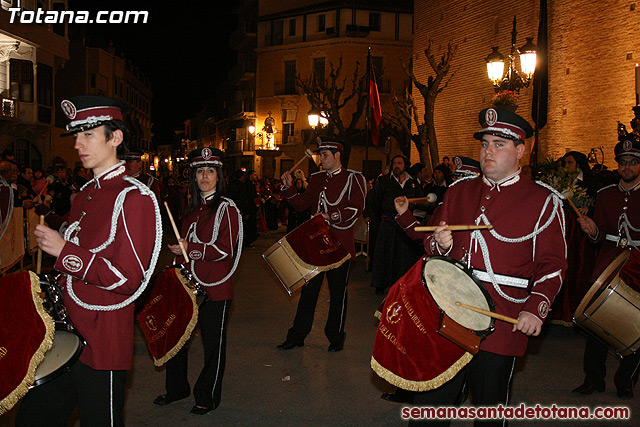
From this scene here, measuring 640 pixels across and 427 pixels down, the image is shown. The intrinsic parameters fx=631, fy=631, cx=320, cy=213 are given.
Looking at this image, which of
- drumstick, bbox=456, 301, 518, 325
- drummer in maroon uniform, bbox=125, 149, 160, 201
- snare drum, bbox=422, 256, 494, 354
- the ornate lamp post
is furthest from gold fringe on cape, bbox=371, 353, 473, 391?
the ornate lamp post

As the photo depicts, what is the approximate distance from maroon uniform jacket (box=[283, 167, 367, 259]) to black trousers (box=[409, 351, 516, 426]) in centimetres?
374

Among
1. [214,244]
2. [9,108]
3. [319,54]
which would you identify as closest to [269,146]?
[319,54]

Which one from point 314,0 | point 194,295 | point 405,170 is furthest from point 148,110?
point 194,295

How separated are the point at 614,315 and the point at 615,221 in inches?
70.2

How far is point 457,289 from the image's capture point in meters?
3.56

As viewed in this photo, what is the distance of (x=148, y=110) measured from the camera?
86062 mm

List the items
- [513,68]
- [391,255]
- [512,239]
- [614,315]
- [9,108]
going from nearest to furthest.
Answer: [512,239], [614,315], [391,255], [513,68], [9,108]

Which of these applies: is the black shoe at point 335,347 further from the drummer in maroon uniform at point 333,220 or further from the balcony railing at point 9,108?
the balcony railing at point 9,108

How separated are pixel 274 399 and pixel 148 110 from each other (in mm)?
84987

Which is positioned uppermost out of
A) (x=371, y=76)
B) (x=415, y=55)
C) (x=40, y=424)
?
(x=415, y=55)

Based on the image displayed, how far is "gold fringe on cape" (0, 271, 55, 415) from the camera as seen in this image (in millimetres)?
3080

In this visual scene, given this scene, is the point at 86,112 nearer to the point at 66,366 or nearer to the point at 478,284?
the point at 66,366

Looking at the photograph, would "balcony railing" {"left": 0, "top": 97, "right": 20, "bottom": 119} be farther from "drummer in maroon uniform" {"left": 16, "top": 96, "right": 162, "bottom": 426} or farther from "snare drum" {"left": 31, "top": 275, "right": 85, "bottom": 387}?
"snare drum" {"left": 31, "top": 275, "right": 85, "bottom": 387}

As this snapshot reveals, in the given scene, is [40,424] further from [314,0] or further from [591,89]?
[314,0]
